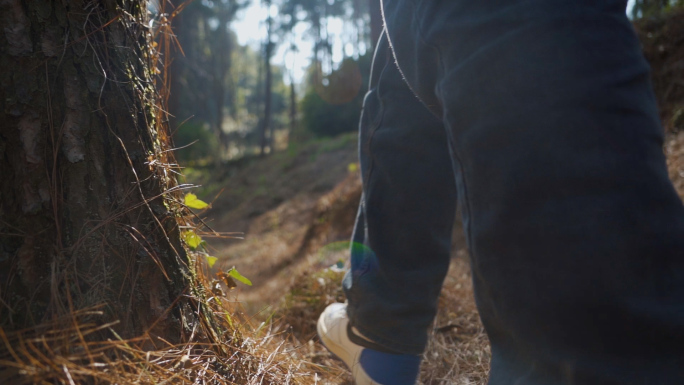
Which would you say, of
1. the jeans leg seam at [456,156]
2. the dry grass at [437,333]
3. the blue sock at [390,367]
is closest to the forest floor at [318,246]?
the dry grass at [437,333]

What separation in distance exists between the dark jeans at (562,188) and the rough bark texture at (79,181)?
699mm

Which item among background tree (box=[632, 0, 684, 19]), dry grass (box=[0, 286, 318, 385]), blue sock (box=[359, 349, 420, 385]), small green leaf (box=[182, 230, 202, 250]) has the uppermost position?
background tree (box=[632, 0, 684, 19])

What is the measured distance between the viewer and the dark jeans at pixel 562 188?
63 cm

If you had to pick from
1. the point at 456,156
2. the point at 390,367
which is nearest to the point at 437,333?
the point at 390,367

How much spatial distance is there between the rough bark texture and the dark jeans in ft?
2.29

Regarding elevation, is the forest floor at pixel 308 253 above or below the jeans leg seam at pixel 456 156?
below

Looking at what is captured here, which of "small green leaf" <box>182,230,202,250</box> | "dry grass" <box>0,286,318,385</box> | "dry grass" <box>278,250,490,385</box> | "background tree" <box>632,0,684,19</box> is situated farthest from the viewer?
"background tree" <box>632,0,684,19</box>

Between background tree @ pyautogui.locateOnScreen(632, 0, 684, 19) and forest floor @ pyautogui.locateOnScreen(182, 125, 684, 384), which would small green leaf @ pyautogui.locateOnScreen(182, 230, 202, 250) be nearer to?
forest floor @ pyautogui.locateOnScreen(182, 125, 684, 384)

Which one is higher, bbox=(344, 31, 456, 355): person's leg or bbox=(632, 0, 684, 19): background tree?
bbox=(632, 0, 684, 19): background tree

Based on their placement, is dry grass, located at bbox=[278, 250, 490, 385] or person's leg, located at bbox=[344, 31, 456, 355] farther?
dry grass, located at bbox=[278, 250, 490, 385]

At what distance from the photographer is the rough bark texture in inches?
37.1

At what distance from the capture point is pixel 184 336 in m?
1.07

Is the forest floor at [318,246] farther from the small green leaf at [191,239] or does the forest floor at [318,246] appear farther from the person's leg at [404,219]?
the person's leg at [404,219]

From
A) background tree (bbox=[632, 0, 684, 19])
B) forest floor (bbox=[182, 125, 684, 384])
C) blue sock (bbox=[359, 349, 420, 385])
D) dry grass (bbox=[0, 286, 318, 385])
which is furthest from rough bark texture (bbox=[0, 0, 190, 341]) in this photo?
background tree (bbox=[632, 0, 684, 19])
